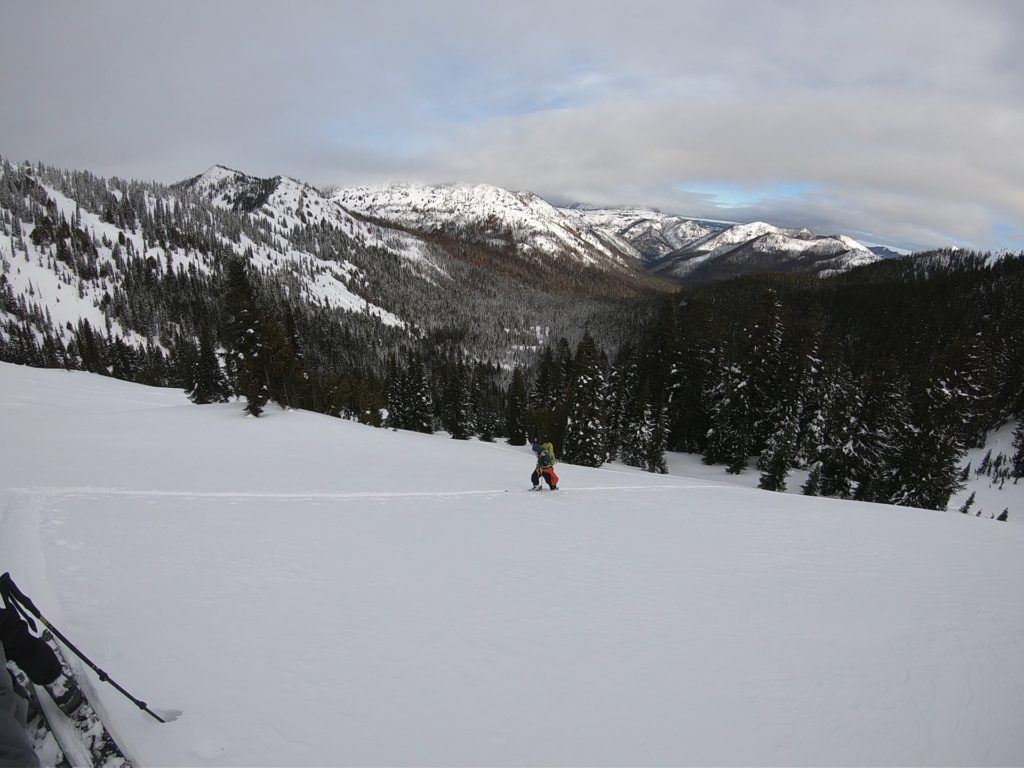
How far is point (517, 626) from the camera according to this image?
22.3ft

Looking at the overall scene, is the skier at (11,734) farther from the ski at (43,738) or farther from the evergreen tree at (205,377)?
the evergreen tree at (205,377)

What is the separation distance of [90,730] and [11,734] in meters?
0.78

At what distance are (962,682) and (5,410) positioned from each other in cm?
3952

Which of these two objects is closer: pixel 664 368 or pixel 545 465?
pixel 545 465

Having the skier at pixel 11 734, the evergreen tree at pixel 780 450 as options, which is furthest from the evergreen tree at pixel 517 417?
the skier at pixel 11 734

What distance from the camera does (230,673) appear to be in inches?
Result: 205

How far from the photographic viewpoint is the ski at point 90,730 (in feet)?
12.6

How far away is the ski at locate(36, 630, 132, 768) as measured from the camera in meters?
3.84

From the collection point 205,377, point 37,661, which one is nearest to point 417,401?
point 205,377

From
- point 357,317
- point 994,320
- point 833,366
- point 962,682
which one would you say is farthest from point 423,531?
point 357,317

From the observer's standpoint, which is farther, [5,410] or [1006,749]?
[5,410]

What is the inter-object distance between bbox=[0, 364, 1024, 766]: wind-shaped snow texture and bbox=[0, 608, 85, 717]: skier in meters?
0.44

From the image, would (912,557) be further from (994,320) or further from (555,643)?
(994,320)

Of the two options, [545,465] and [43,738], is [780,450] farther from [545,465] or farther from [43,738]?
[43,738]
